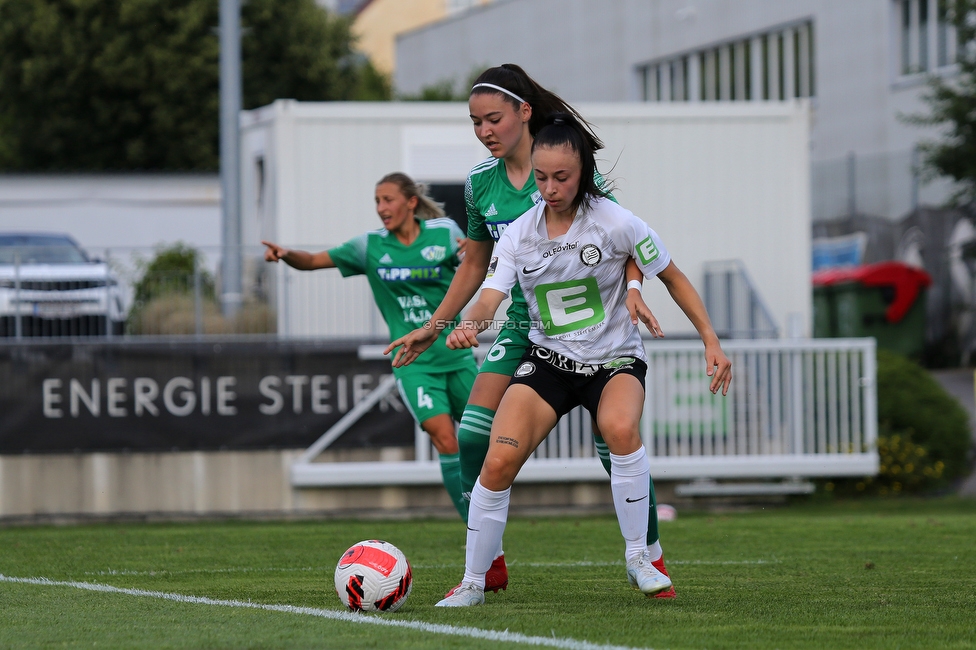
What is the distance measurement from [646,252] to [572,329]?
45 cm

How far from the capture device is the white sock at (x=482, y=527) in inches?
233

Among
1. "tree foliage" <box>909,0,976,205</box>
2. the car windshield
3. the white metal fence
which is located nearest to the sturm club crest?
the white metal fence

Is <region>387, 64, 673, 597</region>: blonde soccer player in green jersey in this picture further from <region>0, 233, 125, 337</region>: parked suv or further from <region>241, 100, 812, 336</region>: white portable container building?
<region>241, 100, 812, 336</region>: white portable container building

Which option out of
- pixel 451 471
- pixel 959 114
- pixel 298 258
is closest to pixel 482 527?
pixel 451 471

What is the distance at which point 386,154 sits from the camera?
58.1ft

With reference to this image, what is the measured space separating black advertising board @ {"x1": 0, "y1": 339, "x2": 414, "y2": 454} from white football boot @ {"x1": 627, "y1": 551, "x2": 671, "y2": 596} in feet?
27.9

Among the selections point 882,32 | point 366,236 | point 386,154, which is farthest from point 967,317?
point 366,236

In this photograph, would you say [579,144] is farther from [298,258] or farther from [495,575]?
[298,258]

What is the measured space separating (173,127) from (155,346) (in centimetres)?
2641

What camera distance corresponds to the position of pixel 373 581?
582 centimetres

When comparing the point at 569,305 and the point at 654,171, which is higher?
the point at 654,171

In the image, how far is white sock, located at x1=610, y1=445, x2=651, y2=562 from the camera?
5.99 meters

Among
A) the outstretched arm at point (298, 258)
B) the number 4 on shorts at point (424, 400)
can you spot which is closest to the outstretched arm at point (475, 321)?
the outstretched arm at point (298, 258)

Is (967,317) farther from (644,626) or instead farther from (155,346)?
(644,626)
